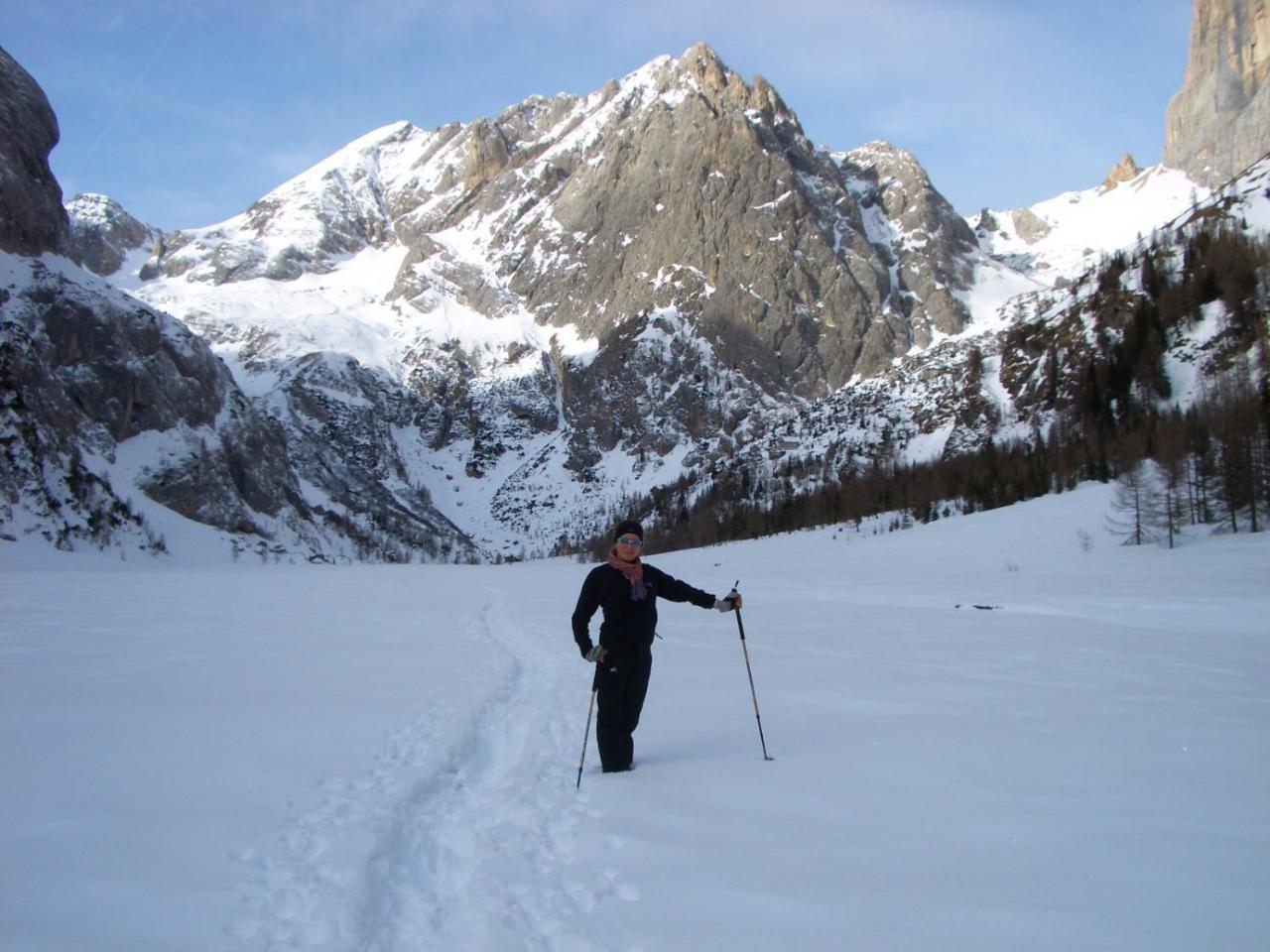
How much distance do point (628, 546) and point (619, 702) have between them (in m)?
1.39

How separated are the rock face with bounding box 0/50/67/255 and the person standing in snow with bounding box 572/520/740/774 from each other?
11459 centimetres

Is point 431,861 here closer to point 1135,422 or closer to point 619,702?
point 619,702

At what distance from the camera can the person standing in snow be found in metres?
6.89

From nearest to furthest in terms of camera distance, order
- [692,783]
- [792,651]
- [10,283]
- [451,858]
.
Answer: [451,858] → [692,783] → [792,651] → [10,283]

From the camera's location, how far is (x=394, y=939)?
3889mm

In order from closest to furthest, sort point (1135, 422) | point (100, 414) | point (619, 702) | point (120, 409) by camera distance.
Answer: point (619, 702)
point (1135, 422)
point (100, 414)
point (120, 409)

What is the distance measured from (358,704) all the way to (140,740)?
277cm

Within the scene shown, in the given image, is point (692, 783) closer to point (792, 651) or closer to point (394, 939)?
point (394, 939)

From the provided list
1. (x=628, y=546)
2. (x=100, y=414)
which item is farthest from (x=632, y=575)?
(x=100, y=414)

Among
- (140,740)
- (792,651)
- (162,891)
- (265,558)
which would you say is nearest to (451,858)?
(162,891)

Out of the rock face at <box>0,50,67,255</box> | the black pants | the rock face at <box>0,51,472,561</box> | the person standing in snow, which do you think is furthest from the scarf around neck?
the rock face at <box>0,50,67,255</box>

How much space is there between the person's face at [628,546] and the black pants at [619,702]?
849 mm

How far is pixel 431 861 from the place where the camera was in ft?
15.9

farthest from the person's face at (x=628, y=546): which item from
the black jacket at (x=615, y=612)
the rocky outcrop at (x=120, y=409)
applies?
the rocky outcrop at (x=120, y=409)
